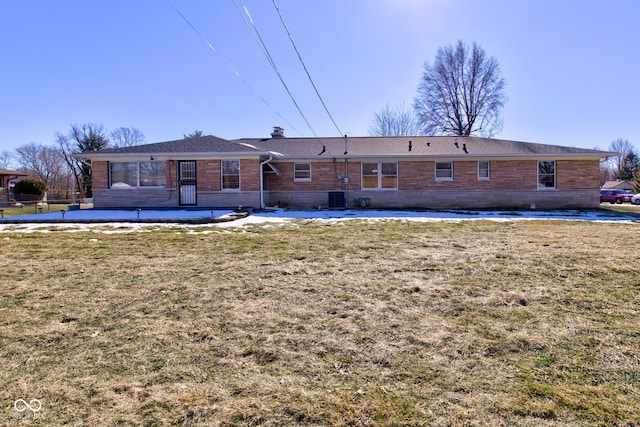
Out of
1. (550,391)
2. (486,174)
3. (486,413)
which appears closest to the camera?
(486,413)

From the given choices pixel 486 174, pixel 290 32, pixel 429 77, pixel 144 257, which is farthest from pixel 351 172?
pixel 429 77

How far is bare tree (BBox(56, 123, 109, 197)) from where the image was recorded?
38.0 metres

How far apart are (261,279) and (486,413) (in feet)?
10.4

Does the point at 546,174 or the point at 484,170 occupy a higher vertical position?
the point at 484,170

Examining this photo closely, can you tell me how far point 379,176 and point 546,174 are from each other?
304 inches

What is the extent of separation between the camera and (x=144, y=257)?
237 inches

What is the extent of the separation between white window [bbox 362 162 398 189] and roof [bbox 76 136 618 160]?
2.00 feet

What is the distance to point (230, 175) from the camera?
15.9 meters

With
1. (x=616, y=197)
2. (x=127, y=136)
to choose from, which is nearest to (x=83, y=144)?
(x=127, y=136)

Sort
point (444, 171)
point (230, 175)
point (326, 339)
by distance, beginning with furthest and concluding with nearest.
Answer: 1. point (444, 171)
2. point (230, 175)
3. point (326, 339)

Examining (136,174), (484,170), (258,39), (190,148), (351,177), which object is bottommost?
(351,177)

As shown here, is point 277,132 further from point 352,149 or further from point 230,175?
point 230,175

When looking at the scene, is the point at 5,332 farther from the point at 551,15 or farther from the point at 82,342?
the point at 551,15

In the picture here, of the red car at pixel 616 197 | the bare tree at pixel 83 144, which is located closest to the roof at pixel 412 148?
the red car at pixel 616 197
